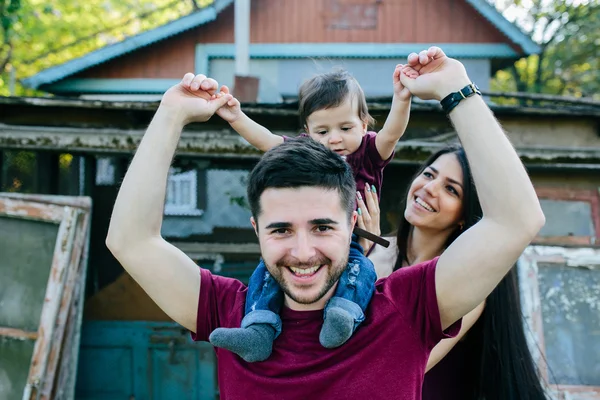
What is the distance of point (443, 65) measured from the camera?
149 centimetres

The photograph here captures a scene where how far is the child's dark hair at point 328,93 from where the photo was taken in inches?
97.0

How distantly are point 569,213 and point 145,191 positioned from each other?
13.6ft

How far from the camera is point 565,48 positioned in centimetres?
1347

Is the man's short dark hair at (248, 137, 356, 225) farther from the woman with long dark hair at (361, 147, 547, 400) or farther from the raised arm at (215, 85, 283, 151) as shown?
the woman with long dark hair at (361, 147, 547, 400)

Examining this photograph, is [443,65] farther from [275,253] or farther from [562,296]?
[562,296]

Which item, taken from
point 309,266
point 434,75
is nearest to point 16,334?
point 309,266

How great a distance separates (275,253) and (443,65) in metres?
0.72

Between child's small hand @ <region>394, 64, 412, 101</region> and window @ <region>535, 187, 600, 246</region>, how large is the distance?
129 inches

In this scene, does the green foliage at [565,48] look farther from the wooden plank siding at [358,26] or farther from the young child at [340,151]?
the young child at [340,151]

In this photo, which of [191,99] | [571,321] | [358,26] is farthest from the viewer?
[358,26]

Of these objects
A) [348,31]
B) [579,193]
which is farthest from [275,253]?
[348,31]

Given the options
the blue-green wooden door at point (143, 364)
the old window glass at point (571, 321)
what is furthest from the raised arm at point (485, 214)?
the blue-green wooden door at point (143, 364)

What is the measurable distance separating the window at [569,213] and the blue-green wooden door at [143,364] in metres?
3.25

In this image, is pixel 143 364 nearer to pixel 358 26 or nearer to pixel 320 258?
pixel 320 258
